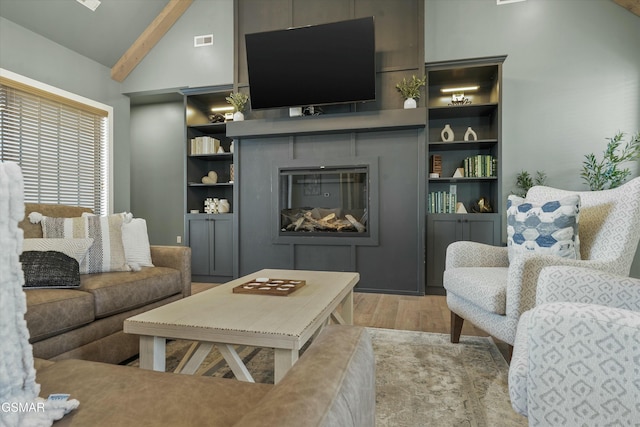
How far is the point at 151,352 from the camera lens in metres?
1.25

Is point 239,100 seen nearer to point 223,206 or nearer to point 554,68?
point 223,206

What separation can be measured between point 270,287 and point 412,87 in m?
2.73

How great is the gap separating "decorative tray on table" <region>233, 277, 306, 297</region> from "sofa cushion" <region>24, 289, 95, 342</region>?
725 millimetres

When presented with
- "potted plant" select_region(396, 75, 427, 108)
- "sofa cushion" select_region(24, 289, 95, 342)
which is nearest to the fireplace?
"potted plant" select_region(396, 75, 427, 108)

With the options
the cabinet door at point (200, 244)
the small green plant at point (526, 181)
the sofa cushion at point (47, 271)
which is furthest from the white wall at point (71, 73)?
the small green plant at point (526, 181)

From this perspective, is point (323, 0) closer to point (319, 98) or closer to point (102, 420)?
point (319, 98)

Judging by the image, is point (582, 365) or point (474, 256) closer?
point (582, 365)

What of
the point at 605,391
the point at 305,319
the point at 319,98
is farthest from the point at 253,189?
the point at 605,391

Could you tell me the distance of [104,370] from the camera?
82 cm

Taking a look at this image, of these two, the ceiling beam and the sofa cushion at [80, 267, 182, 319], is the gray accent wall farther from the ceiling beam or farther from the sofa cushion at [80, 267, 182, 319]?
the ceiling beam

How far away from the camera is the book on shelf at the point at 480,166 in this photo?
12.0 feet

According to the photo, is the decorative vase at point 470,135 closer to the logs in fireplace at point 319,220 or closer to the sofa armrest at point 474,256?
the logs in fireplace at point 319,220

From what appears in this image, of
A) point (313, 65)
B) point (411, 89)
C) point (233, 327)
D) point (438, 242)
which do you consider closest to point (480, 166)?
point (438, 242)

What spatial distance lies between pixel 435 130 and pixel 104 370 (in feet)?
13.2
